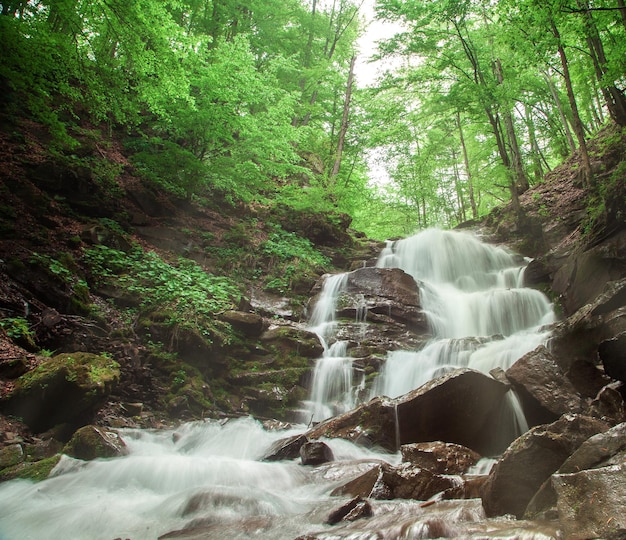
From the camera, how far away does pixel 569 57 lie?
43.1 feet

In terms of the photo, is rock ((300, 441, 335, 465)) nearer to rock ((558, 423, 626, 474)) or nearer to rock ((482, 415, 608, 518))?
rock ((482, 415, 608, 518))

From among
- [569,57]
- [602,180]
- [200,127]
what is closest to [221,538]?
[200,127]

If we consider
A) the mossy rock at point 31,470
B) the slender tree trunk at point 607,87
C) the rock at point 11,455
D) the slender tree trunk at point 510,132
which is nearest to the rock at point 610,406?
the mossy rock at point 31,470

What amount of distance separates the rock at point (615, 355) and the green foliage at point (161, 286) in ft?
24.3

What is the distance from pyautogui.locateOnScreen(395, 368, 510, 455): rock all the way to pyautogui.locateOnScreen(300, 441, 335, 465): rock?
1.34 meters

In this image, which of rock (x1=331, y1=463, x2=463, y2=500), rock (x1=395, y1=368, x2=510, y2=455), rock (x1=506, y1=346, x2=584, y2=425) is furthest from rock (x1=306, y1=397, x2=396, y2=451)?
rock (x1=506, y1=346, x2=584, y2=425)

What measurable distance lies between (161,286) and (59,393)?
413cm

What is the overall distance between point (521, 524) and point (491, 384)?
4080 mm

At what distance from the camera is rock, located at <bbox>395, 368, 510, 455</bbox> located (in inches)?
242

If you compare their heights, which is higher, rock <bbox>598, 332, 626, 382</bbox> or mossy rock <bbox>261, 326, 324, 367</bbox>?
mossy rock <bbox>261, 326, 324, 367</bbox>

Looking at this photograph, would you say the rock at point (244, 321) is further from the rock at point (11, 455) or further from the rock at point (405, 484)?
the rock at point (405, 484)

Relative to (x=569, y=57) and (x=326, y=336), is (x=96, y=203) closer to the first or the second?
(x=326, y=336)

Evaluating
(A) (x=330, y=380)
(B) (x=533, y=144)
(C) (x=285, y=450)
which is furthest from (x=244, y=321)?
(B) (x=533, y=144)

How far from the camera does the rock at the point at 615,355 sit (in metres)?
4.49
